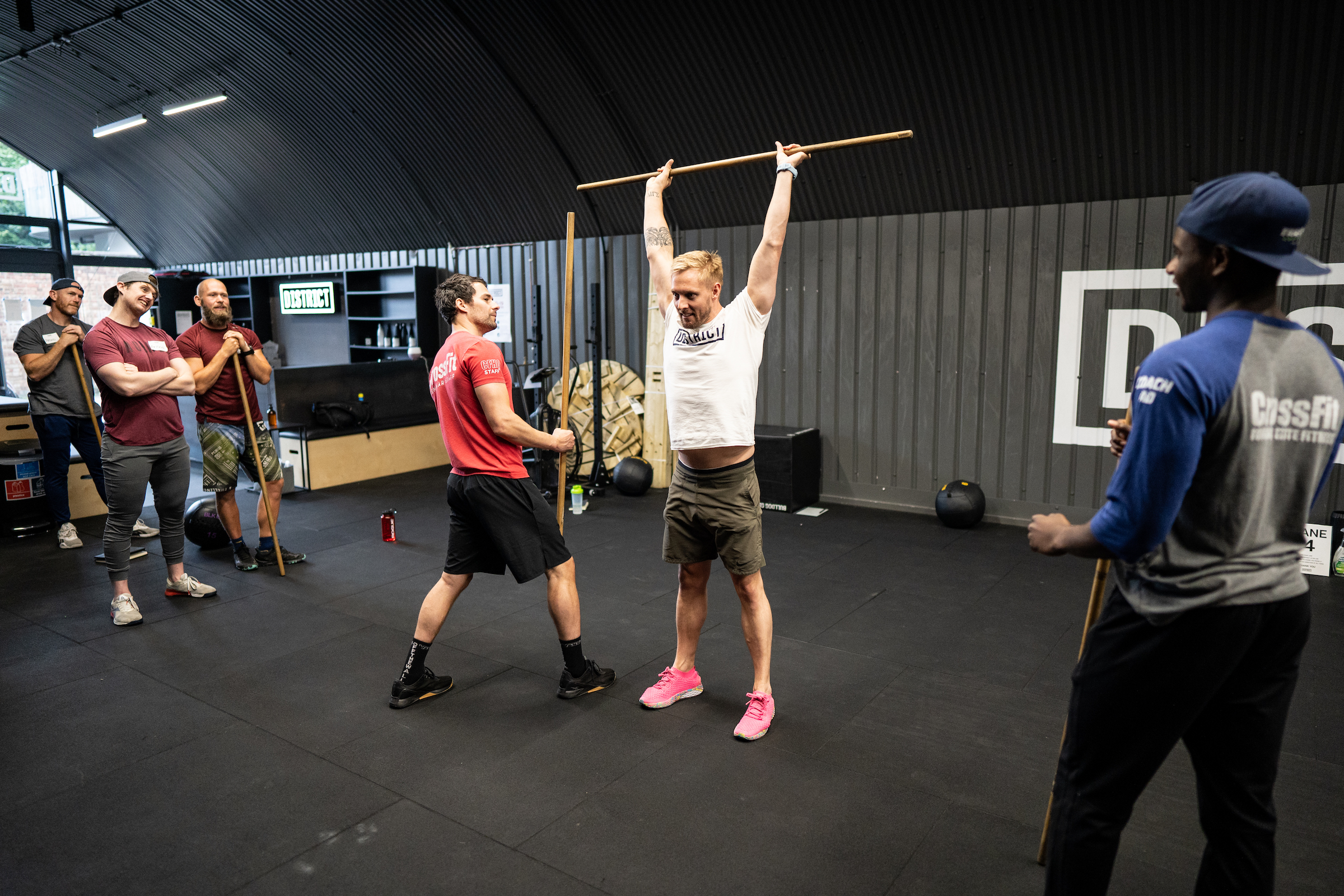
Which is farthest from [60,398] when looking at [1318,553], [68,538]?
[1318,553]

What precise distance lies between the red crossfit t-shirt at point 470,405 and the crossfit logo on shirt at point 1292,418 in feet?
7.36

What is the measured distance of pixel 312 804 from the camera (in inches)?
102

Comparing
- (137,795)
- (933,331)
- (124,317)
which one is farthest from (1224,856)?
(933,331)

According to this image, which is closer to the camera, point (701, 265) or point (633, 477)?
point (701, 265)

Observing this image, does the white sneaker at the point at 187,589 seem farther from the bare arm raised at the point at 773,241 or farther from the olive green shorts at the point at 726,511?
the bare arm raised at the point at 773,241

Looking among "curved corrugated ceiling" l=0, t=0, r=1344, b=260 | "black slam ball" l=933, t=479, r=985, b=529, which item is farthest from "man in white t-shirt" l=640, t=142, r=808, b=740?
"black slam ball" l=933, t=479, r=985, b=529

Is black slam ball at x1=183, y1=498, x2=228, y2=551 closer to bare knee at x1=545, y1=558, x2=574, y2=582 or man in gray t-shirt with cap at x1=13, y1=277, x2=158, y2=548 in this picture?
man in gray t-shirt with cap at x1=13, y1=277, x2=158, y2=548

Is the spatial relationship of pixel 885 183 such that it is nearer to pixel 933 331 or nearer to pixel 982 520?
pixel 933 331

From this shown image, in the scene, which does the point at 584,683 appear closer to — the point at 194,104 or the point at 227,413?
the point at 227,413

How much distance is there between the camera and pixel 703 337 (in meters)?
2.83

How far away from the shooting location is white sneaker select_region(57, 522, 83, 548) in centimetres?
561

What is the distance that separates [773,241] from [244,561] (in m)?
4.08

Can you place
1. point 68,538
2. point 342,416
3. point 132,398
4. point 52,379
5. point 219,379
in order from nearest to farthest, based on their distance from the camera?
1. point 132,398
2. point 219,379
3. point 52,379
4. point 68,538
5. point 342,416

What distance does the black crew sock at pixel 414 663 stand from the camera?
3.24 metres
